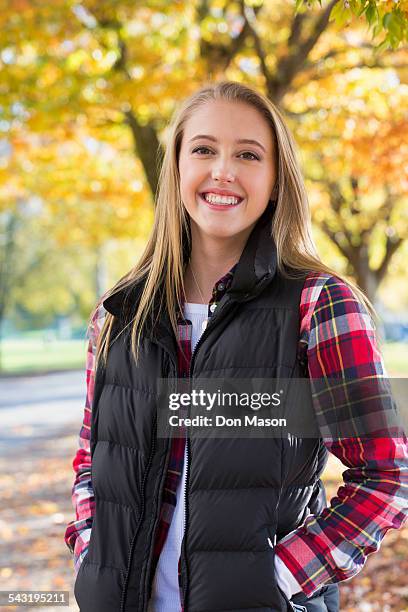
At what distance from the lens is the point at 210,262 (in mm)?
2746

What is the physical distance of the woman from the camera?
2180 mm

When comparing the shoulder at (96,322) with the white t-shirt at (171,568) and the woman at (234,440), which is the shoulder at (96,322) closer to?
the woman at (234,440)

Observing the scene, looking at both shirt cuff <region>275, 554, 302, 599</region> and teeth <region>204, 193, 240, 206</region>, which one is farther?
teeth <region>204, 193, 240, 206</region>

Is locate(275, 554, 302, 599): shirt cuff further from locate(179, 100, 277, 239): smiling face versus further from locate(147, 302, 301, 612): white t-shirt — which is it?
locate(179, 100, 277, 239): smiling face

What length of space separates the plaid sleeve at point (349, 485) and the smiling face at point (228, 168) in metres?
0.50

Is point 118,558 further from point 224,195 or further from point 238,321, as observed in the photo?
point 224,195

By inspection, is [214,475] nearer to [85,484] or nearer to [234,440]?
[234,440]

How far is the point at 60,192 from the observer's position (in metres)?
14.8

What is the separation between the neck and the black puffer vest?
0.48 feet

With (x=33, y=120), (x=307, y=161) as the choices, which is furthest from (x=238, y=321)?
(x=307, y=161)

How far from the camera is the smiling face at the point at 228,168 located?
8.36 ft

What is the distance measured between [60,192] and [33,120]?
558 centimetres

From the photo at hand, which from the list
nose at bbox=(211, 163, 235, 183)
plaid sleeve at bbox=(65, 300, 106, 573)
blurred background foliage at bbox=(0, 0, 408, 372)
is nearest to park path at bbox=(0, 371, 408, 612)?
plaid sleeve at bbox=(65, 300, 106, 573)

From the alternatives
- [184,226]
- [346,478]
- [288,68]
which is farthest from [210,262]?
[288,68]
